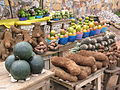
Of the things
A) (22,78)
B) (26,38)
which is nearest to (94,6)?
(26,38)

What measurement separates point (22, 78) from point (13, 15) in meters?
4.44

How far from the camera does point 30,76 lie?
1.83 metres

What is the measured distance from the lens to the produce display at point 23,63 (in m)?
1.68

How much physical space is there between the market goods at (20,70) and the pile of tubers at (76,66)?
2.20 ft

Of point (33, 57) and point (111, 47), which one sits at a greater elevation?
point (33, 57)

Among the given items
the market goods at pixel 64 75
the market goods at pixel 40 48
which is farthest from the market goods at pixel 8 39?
the market goods at pixel 64 75

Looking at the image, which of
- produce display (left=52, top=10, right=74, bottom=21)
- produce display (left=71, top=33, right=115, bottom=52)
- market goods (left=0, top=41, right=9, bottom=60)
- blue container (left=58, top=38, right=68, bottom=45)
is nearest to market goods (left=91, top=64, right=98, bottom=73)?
produce display (left=71, top=33, right=115, bottom=52)

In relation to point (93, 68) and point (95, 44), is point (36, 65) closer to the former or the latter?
point (93, 68)

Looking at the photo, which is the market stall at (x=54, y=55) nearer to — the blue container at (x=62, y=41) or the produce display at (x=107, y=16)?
the blue container at (x=62, y=41)

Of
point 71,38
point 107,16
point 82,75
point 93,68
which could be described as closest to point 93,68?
point 93,68

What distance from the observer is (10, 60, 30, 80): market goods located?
5.47ft

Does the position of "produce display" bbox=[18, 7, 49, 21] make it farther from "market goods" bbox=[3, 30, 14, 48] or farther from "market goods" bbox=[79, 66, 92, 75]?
"market goods" bbox=[79, 66, 92, 75]

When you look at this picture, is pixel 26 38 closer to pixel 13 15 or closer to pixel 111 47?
pixel 111 47

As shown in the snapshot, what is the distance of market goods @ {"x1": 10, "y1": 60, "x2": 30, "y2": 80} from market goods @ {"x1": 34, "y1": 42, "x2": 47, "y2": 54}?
1347mm
